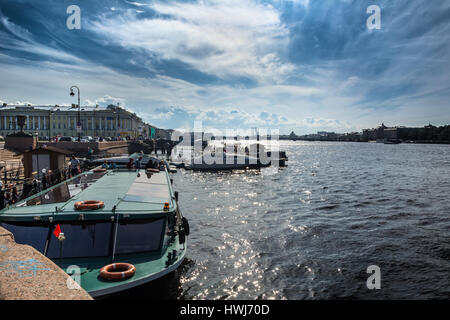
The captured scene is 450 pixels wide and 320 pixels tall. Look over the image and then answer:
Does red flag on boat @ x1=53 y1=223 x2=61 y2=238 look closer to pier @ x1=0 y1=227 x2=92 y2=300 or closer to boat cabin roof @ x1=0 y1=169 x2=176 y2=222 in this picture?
boat cabin roof @ x1=0 y1=169 x2=176 y2=222

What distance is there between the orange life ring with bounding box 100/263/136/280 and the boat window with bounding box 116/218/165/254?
27.7 inches

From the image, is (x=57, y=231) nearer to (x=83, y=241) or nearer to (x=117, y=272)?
(x=83, y=241)

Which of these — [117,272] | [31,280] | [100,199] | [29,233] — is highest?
[100,199]

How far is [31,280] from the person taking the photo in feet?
15.0

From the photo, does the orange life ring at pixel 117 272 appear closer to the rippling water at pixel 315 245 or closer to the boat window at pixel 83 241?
the boat window at pixel 83 241

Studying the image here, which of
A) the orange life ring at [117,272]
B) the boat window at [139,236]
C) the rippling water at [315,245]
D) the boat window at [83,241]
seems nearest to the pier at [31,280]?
the orange life ring at [117,272]

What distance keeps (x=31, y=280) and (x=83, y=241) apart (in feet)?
13.9

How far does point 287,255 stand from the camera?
14367 millimetres

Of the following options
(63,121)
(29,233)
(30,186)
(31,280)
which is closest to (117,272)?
(29,233)

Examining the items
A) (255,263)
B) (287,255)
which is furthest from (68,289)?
(287,255)

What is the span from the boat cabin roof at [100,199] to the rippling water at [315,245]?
11.1 ft
